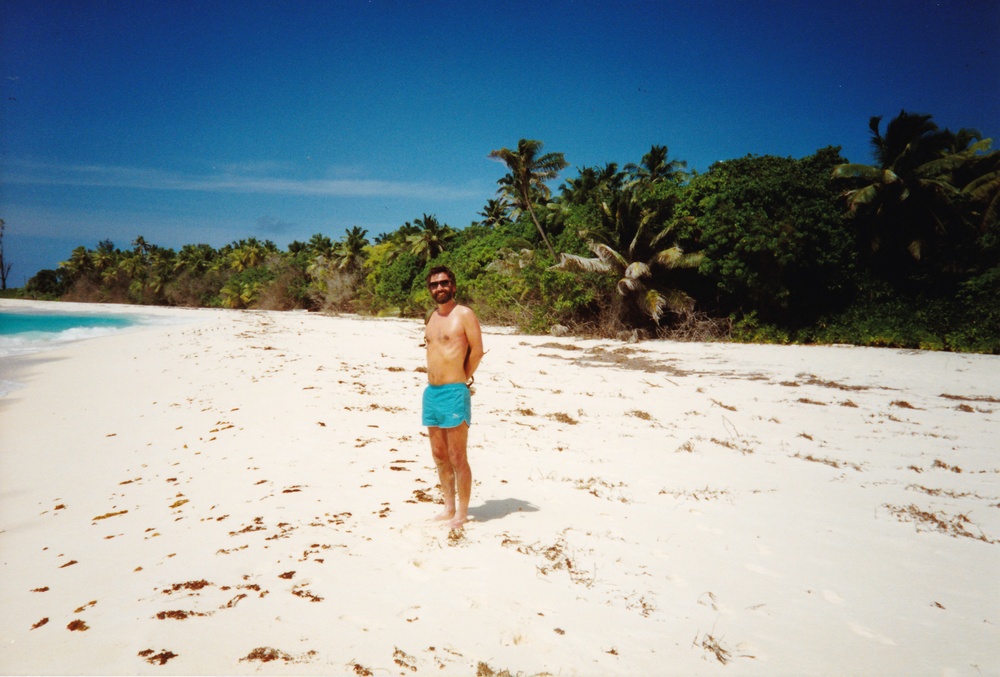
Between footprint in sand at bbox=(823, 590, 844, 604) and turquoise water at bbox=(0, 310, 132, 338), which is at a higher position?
turquoise water at bbox=(0, 310, 132, 338)

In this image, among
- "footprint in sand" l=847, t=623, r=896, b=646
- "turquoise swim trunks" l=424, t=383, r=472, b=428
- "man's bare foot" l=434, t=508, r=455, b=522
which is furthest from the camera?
"man's bare foot" l=434, t=508, r=455, b=522

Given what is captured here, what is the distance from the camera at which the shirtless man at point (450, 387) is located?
3.49 meters

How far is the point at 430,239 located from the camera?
42.0 meters

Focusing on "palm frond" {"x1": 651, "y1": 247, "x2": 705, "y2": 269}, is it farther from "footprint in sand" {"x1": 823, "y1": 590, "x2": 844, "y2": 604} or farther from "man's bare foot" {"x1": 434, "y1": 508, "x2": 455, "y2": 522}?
"man's bare foot" {"x1": 434, "y1": 508, "x2": 455, "y2": 522}

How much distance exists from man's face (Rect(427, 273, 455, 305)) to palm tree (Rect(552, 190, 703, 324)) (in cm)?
1683

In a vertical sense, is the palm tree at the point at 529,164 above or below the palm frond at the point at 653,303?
above

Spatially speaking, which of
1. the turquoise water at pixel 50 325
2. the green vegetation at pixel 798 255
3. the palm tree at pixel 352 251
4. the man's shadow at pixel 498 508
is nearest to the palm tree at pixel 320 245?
the palm tree at pixel 352 251

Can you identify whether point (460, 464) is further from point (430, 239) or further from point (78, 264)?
point (78, 264)

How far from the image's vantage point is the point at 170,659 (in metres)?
2.13

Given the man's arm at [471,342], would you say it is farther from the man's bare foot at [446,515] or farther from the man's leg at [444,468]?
the man's bare foot at [446,515]

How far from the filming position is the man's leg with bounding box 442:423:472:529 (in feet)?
11.5

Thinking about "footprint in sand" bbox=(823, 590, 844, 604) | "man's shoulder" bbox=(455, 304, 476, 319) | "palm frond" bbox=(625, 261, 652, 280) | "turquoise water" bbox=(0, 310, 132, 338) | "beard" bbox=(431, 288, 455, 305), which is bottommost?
"footprint in sand" bbox=(823, 590, 844, 604)

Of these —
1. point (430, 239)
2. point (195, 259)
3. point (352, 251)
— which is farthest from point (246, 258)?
point (430, 239)

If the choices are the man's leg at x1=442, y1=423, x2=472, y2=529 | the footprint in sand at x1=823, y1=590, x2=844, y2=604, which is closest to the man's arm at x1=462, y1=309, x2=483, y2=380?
the man's leg at x1=442, y1=423, x2=472, y2=529
